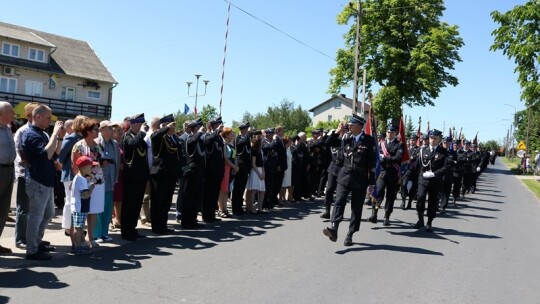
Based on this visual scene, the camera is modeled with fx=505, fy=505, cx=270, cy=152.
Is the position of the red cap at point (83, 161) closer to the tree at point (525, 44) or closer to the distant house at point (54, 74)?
the tree at point (525, 44)

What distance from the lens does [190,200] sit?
940cm

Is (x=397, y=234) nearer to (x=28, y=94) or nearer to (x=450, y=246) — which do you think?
(x=450, y=246)

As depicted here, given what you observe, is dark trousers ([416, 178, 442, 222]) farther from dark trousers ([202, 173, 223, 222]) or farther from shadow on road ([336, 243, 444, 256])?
dark trousers ([202, 173, 223, 222])

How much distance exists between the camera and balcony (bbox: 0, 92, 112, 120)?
131 feet

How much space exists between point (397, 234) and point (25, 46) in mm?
39943

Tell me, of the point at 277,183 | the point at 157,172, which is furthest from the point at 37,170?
the point at 277,183

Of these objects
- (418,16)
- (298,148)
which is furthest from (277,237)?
(418,16)

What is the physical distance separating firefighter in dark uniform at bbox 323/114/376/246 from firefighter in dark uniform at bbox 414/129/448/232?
7.79 ft

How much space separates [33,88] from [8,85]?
7.11ft

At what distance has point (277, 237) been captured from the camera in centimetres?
888

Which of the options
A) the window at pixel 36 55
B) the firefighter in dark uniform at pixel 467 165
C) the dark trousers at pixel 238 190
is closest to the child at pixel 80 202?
the dark trousers at pixel 238 190

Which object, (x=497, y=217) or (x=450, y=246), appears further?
(x=497, y=217)

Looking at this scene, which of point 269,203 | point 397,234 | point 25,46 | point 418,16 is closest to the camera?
point 397,234

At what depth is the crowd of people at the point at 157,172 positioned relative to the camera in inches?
252
